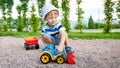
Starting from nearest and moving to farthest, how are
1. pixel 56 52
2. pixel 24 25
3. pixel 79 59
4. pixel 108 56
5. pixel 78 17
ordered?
1. pixel 56 52
2. pixel 79 59
3. pixel 108 56
4. pixel 78 17
5. pixel 24 25

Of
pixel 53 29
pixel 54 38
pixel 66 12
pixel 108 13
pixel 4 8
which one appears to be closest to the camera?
pixel 53 29

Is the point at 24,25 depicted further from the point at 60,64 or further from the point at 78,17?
the point at 60,64

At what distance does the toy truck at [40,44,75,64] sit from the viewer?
5.30 metres

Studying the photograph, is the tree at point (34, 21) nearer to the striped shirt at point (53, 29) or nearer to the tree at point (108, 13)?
the tree at point (108, 13)

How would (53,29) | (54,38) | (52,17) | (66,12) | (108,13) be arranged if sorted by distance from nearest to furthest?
1. (52,17)
2. (53,29)
3. (54,38)
4. (108,13)
5. (66,12)

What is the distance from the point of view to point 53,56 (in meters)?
5.35

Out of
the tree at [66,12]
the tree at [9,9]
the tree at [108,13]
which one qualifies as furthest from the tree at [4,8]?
the tree at [108,13]

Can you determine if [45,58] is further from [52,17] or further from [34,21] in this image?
[34,21]

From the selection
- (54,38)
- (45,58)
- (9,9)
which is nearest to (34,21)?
(9,9)

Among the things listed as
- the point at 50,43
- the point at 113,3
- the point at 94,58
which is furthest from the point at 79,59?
the point at 113,3

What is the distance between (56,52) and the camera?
5.34 m

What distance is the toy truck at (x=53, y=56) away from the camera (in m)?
5.30

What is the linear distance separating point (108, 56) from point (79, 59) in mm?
841

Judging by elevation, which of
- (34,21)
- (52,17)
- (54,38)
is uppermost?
(52,17)
